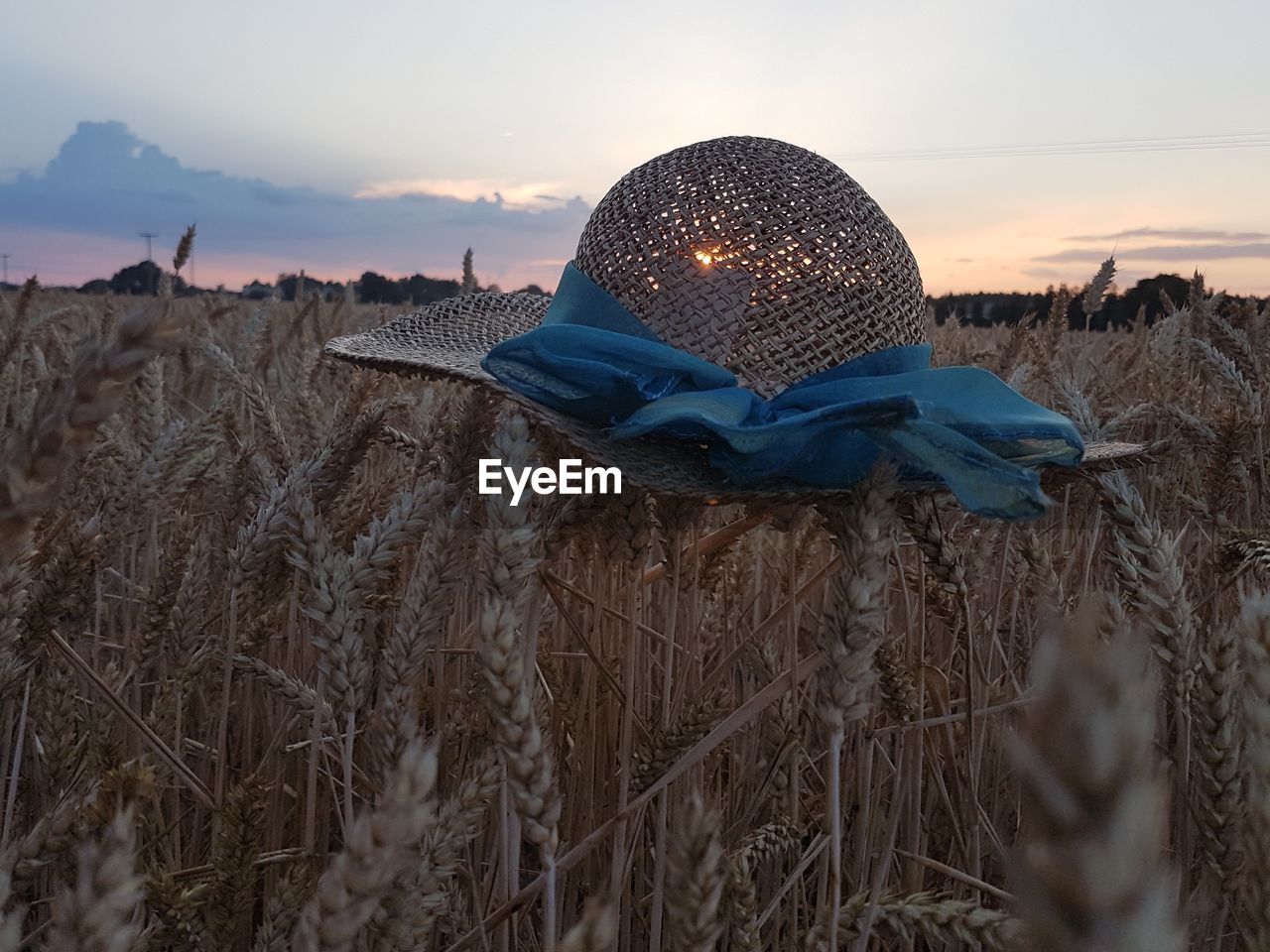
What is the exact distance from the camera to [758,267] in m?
0.98

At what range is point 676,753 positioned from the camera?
39.6 inches

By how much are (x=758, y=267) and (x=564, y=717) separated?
74 cm

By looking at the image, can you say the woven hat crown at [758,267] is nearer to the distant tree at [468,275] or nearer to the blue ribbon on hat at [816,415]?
the blue ribbon on hat at [816,415]

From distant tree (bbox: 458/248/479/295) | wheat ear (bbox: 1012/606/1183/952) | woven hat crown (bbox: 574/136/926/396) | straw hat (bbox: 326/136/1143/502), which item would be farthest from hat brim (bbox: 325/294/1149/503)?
distant tree (bbox: 458/248/479/295)

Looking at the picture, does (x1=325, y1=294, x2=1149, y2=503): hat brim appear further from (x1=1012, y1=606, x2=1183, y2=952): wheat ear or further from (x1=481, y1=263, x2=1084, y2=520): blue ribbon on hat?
(x1=1012, y1=606, x2=1183, y2=952): wheat ear

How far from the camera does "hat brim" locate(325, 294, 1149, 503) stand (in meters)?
0.85

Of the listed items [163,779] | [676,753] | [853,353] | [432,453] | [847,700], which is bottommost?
[163,779]

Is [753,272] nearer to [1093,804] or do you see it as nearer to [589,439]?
[589,439]

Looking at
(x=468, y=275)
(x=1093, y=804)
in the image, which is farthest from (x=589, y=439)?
(x=468, y=275)

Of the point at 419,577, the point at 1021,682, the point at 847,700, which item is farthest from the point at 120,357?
the point at 1021,682

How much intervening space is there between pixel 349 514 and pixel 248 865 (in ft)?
1.92

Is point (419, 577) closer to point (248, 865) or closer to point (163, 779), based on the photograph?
point (248, 865)

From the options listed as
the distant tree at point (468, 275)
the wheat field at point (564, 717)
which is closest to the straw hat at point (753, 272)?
the wheat field at point (564, 717)

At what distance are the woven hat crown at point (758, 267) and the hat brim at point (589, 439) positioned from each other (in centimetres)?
15
